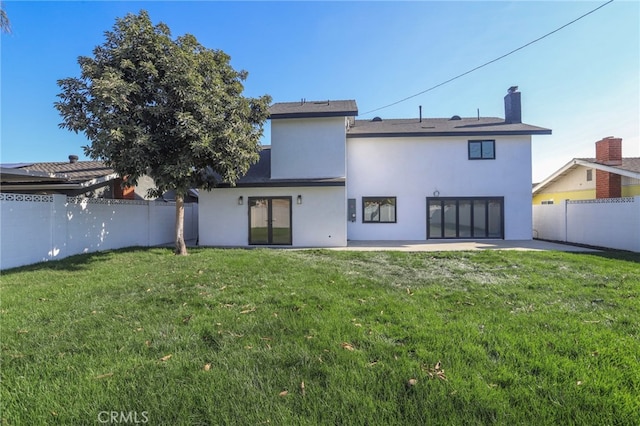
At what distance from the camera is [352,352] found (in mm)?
3008

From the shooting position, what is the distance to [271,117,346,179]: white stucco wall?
40.7ft

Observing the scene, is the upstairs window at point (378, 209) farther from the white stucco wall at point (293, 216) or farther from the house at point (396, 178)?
the white stucco wall at point (293, 216)

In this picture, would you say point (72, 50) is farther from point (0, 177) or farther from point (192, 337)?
point (192, 337)

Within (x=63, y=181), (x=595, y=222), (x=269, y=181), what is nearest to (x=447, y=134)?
(x=595, y=222)

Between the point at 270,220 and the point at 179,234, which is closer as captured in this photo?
the point at 179,234

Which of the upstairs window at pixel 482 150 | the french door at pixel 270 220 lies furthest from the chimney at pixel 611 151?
the french door at pixel 270 220

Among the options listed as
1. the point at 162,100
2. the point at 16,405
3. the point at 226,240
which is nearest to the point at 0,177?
the point at 162,100

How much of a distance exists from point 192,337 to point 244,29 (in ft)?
36.7

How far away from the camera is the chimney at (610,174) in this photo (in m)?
13.8

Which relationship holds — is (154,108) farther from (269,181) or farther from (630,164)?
(630,164)

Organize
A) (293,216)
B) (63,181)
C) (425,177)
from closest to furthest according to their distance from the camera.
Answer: (63,181)
(293,216)
(425,177)

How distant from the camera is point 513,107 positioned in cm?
1472

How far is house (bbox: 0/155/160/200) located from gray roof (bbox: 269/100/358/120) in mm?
7010

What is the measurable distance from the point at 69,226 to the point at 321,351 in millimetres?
10255
